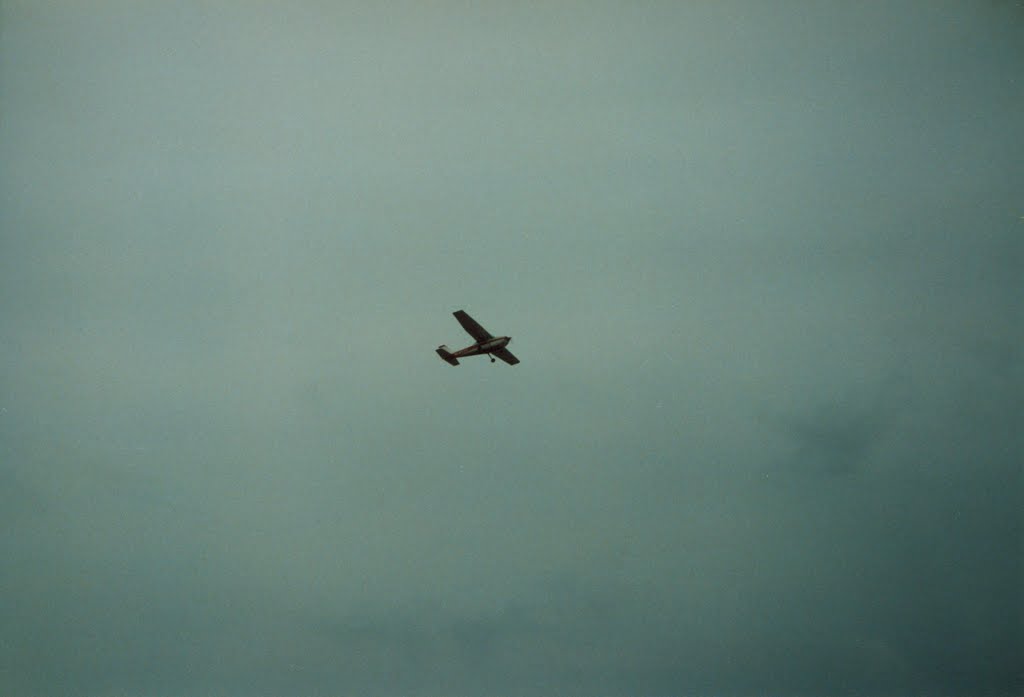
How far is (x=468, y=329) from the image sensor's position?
3445 inches

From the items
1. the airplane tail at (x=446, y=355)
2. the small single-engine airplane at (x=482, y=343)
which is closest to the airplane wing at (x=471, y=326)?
the small single-engine airplane at (x=482, y=343)

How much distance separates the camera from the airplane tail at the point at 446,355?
97.1 metres

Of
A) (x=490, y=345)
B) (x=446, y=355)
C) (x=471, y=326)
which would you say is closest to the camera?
(x=471, y=326)

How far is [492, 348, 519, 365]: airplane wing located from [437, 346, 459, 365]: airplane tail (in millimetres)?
6906

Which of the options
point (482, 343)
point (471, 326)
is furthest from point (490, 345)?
point (471, 326)

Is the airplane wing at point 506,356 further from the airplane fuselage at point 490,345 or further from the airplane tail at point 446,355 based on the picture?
the airplane tail at point 446,355

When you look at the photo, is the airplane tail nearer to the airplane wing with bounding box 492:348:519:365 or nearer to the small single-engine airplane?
the small single-engine airplane

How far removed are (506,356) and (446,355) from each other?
26.6 feet

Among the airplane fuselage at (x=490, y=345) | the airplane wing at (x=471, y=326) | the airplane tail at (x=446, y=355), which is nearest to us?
the airplane wing at (x=471, y=326)

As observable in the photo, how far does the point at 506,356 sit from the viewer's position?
303 ft

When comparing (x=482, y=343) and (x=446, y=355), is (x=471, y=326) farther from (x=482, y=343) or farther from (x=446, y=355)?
(x=446, y=355)

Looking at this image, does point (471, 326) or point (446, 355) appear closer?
point (471, 326)

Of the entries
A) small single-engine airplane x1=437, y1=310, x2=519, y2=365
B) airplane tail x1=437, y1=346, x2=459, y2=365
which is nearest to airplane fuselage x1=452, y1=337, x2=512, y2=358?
small single-engine airplane x1=437, y1=310, x2=519, y2=365

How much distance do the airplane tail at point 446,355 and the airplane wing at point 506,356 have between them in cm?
691
